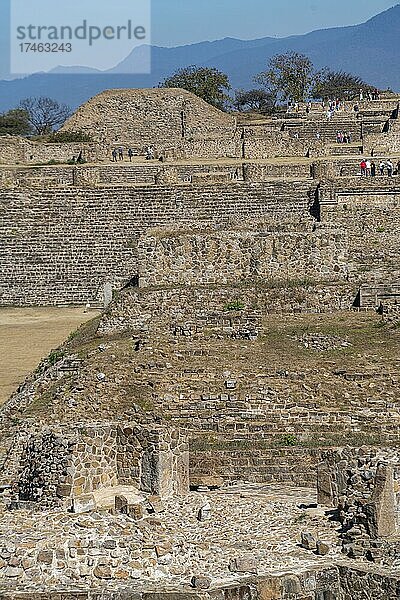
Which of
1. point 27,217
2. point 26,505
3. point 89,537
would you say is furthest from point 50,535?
point 27,217

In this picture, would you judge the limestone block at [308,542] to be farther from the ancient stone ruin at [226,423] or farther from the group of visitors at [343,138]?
the group of visitors at [343,138]

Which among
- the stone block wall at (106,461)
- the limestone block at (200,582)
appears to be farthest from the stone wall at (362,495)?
the stone block wall at (106,461)

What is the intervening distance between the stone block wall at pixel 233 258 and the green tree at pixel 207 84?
50295mm

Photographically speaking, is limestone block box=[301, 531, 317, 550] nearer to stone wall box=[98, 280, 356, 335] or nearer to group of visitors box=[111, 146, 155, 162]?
stone wall box=[98, 280, 356, 335]

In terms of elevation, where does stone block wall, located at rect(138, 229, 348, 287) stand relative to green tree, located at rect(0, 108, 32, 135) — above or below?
below

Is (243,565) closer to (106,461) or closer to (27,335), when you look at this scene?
(106,461)

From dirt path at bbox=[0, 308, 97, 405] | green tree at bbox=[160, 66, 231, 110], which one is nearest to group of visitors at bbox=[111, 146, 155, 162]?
dirt path at bbox=[0, 308, 97, 405]

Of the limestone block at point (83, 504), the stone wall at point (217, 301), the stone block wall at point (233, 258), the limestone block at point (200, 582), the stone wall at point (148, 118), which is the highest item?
the stone wall at point (148, 118)

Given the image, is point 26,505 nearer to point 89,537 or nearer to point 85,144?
point 89,537

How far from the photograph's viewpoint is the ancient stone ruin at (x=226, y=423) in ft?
38.3

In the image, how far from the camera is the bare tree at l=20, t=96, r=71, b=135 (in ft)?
274

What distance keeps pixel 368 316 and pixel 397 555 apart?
35.6 ft

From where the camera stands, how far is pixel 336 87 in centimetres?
9069

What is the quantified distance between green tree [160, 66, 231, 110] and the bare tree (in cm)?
721
